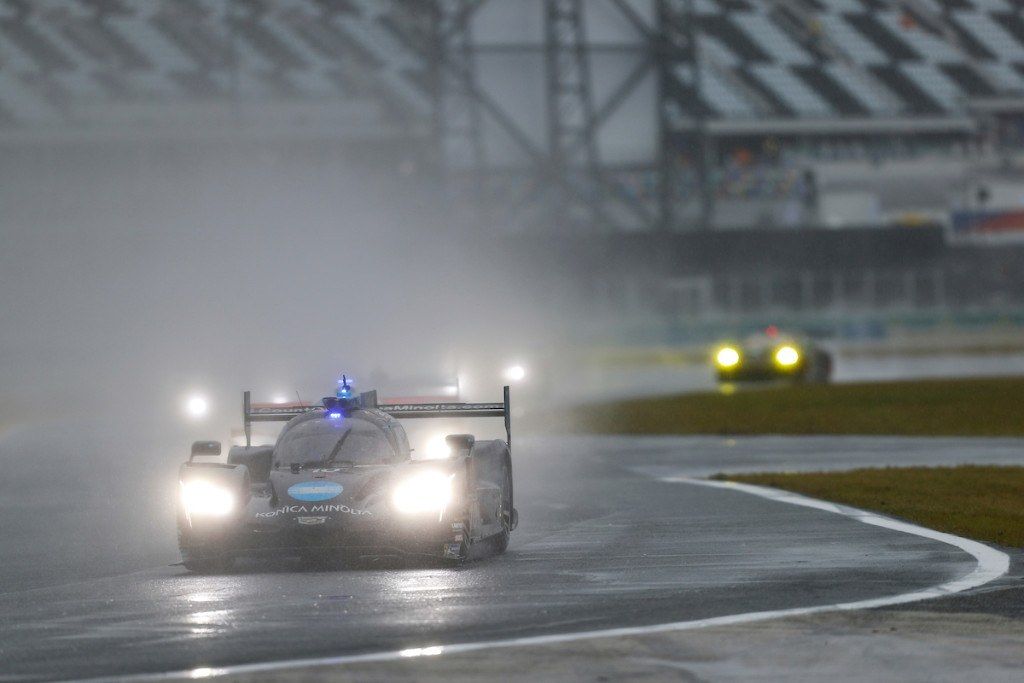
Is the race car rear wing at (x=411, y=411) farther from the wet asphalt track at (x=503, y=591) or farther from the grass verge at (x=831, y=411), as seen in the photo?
the grass verge at (x=831, y=411)

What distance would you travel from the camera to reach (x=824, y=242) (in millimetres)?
66938

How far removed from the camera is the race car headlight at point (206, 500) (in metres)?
13.3

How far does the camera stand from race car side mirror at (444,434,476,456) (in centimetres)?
1392

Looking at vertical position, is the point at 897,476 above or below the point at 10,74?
below

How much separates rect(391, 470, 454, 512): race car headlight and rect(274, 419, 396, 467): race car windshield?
800mm

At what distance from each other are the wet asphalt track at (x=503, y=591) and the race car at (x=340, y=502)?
0.65 ft

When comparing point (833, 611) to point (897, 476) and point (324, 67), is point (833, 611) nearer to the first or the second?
point (897, 476)

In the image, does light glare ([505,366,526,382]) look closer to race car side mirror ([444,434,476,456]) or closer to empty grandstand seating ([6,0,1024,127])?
race car side mirror ([444,434,476,456])

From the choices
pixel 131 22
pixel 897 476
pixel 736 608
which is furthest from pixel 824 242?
pixel 736 608

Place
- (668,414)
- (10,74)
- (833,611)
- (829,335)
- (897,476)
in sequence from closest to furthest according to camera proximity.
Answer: (833,611), (897,476), (668,414), (829,335), (10,74)

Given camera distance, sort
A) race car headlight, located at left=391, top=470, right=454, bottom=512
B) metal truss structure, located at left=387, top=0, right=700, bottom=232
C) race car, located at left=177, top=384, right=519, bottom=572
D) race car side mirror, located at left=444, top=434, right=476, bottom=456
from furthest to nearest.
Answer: metal truss structure, located at left=387, top=0, right=700, bottom=232, race car side mirror, located at left=444, top=434, right=476, bottom=456, race car headlight, located at left=391, top=470, right=454, bottom=512, race car, located at left=177, top=384, right=519, bottom=572

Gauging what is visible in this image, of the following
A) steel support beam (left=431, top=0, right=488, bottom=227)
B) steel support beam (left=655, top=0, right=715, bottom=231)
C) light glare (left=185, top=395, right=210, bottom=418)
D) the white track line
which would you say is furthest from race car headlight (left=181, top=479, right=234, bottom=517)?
steel support beam (left=655, top=0, right=715, bottom=231)

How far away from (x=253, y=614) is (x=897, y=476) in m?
10.6

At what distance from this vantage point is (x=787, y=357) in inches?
1650
